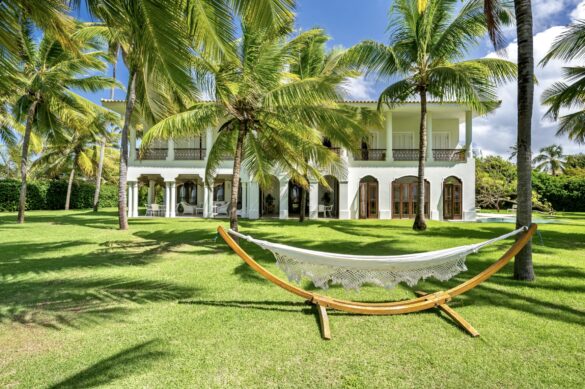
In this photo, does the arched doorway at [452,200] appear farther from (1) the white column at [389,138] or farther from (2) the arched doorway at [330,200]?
(2) the arched doorway at [330,200]

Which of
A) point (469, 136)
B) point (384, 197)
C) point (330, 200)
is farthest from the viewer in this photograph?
point (330, 200)

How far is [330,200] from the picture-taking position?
19.8 metres

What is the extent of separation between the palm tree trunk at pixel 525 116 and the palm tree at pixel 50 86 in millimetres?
13022

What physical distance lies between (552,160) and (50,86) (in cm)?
5470

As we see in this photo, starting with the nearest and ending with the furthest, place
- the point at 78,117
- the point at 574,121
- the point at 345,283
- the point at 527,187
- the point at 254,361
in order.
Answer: the point at 254,361 < the point at 345,283 < the point at 527,187 < the point at 574,121 < the point at 78,117

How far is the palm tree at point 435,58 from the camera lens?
888 centimetres

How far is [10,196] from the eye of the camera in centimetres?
2014

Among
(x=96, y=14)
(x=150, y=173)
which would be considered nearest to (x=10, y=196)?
(x=150, y=173)

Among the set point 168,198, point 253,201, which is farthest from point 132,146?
point 253,201

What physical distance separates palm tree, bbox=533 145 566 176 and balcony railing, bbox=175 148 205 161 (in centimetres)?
4699

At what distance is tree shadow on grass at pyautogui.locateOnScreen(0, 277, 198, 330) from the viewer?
349 centimetres

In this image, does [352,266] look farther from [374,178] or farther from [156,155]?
[156,155]

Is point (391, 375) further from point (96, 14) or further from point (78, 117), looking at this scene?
point (78, 117)

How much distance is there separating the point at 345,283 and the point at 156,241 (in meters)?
7.04
